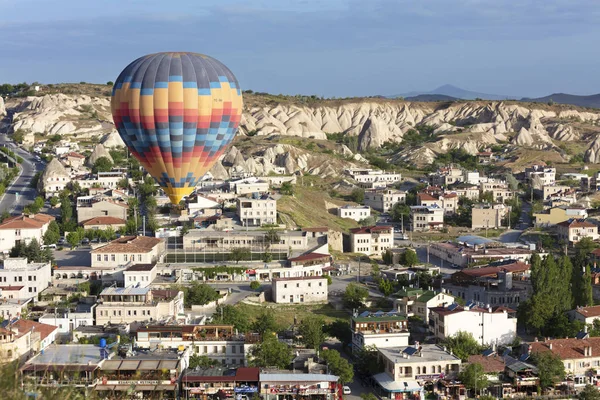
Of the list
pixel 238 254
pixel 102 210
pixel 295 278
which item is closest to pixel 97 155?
pixel 102 210

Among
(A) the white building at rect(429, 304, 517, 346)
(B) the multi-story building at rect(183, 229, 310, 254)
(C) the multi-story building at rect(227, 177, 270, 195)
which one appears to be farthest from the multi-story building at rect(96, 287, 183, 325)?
(C) the multi-story building at rect(227, 177, 270, 195)

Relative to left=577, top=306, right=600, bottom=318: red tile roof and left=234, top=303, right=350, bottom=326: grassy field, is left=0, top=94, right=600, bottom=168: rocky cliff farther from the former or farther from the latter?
left=577, top=306, right=600, bottom=318: red tile roof

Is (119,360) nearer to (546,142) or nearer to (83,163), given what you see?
(83,163)

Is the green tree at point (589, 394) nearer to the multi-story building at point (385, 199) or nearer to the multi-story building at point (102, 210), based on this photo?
the multi-story building at point (102, 210)

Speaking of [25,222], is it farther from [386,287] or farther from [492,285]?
[492,285]

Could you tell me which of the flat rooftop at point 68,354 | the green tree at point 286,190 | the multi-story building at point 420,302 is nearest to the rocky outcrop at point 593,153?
the green tree at point 286,190
